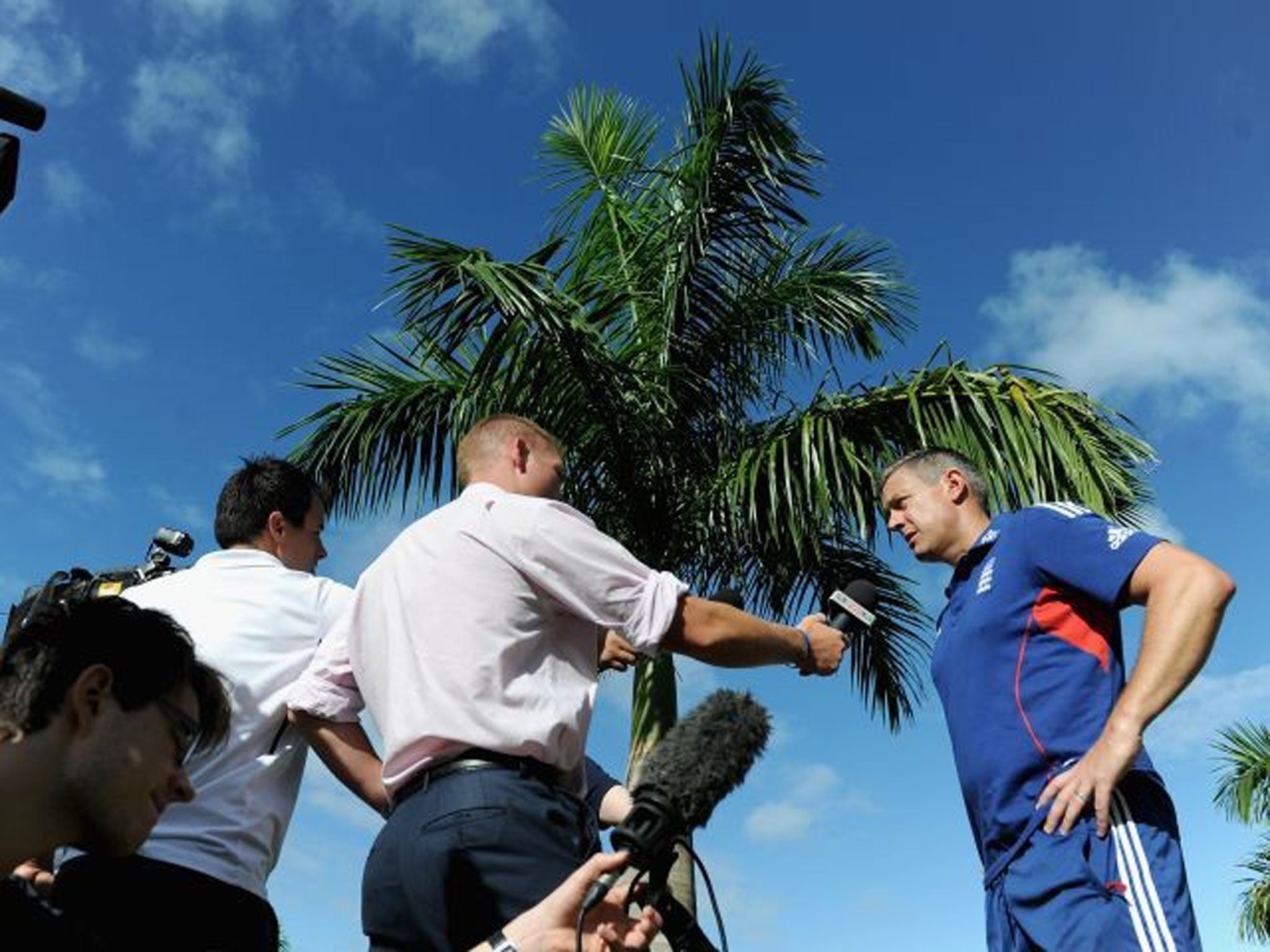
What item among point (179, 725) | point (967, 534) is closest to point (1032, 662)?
point (967, 534)

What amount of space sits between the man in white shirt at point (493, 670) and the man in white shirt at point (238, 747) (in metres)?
0.30

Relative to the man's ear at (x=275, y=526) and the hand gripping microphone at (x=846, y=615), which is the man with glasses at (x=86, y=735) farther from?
the hand gripping microphone at (x=846, y=615)

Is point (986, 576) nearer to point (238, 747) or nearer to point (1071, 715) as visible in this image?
point (1071, 715)

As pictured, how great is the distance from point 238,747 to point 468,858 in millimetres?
970

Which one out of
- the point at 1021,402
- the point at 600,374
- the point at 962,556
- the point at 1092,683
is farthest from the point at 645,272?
the point at 1092,683

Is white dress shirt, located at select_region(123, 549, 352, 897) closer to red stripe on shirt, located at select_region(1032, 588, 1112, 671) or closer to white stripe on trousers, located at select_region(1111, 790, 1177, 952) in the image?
red stripe on shirt, located at select_region(1032, 588, 1112, 671)

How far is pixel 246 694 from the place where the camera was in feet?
10.2

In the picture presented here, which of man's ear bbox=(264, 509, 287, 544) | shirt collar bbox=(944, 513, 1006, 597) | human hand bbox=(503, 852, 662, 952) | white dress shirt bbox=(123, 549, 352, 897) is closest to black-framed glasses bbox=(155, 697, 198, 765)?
human hand bbox=(503, 852, 662, 952)

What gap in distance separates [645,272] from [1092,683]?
20.4ft

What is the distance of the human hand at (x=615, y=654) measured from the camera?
319 centimetres

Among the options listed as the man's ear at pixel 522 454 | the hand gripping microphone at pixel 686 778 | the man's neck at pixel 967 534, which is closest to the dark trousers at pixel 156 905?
the man's ear at pixel 522 454

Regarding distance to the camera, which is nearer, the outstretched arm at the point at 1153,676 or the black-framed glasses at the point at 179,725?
the black-framed glasses at the point at 179,725

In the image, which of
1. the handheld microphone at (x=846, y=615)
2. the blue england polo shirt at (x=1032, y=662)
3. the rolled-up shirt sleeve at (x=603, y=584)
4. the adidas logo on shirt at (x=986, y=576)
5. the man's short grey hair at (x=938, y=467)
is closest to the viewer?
the rolled-up shirt sleeve at (x=603, y=584)

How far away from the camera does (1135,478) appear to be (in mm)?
7785
